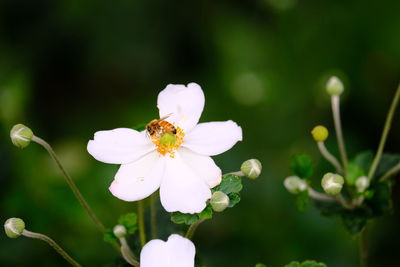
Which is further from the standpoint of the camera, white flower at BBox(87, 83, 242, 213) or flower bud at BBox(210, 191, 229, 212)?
white flower at BBox(87, 83, 242, 213)

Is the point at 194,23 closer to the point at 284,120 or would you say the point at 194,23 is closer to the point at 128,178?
the point at 284,120

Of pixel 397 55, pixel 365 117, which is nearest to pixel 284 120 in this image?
pixel 365 117

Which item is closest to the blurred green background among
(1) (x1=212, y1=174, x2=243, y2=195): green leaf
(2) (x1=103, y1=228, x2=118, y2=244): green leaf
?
(2) (x1=103, y1=228, x2=118, y2=244): green leaf

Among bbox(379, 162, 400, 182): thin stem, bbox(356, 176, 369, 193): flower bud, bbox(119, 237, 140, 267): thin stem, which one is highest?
bbox(379, 162, 400, 182): thin stem

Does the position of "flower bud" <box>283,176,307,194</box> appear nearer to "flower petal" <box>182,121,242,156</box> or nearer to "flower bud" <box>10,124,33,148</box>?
"flower petal" <box>182,121,242,156</box>

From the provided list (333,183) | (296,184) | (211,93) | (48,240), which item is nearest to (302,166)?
(296,184)

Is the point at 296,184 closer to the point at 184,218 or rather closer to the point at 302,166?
the point at 302,166
